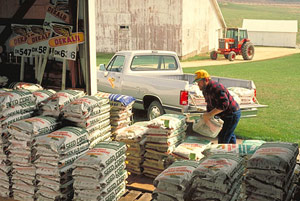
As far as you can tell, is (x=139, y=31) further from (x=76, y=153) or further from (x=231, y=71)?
(x=76, y=153)

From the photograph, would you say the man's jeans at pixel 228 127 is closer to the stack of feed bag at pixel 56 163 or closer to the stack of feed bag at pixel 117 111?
the stack of feed bag at pixel 117 111

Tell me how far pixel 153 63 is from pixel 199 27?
3188 cm

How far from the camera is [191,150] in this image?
23.8 ft

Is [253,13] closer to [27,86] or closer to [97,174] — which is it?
[27,86]

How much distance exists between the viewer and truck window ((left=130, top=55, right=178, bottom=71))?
1322 centimetres

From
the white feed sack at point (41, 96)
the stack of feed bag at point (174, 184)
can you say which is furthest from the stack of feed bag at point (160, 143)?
the white feed sack at point (41, 96)

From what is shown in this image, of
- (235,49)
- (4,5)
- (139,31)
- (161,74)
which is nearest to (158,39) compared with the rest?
(139,31)

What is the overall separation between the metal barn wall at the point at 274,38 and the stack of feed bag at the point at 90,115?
66025mm

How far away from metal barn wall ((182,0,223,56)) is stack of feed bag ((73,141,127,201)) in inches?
1310

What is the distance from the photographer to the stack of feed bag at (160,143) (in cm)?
777

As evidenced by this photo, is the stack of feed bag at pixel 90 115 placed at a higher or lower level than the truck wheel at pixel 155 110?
higher

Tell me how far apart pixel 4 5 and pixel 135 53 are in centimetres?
463

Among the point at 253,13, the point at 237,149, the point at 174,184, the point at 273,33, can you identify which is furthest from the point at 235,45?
the point at 253,13

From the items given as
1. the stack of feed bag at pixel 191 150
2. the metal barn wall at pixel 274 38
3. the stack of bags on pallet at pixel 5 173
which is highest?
the metal barn wall at pixel 274 38
